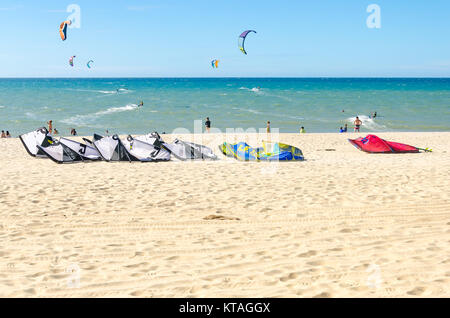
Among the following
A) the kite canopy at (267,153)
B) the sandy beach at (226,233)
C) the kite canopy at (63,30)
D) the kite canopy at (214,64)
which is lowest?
the sandy beach at (226,233)

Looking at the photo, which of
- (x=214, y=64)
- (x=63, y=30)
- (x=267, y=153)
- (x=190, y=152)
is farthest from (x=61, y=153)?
(x=214, y=64)

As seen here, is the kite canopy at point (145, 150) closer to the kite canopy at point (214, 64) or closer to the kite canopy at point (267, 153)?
the kite canopy at point (267, 153)

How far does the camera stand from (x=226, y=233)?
697 centimetres

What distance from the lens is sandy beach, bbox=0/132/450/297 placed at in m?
4.93

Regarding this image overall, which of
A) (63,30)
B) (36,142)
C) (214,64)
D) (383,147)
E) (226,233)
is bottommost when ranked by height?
(226,233)

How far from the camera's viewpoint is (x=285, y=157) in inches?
618

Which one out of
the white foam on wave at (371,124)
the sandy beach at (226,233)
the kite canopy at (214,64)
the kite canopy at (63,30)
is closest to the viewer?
the sandy beach at (226,233)

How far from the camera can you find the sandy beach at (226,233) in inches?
194

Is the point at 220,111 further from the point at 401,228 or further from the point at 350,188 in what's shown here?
the point at 401,228

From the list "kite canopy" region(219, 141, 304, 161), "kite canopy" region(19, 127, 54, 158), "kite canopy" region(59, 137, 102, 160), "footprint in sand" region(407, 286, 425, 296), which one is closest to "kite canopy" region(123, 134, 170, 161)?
"kite canopy" region(59, 137, 102, 160)

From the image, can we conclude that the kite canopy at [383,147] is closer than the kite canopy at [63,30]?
Yes

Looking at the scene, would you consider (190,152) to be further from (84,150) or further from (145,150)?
(84,150)

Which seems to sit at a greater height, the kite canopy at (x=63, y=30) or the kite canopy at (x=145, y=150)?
the kite canopy at (x=63, y=30)

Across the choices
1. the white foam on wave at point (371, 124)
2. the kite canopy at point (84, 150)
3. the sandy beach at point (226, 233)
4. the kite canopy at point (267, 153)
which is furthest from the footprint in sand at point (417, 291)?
the white foam on wave at point (371, 124)
